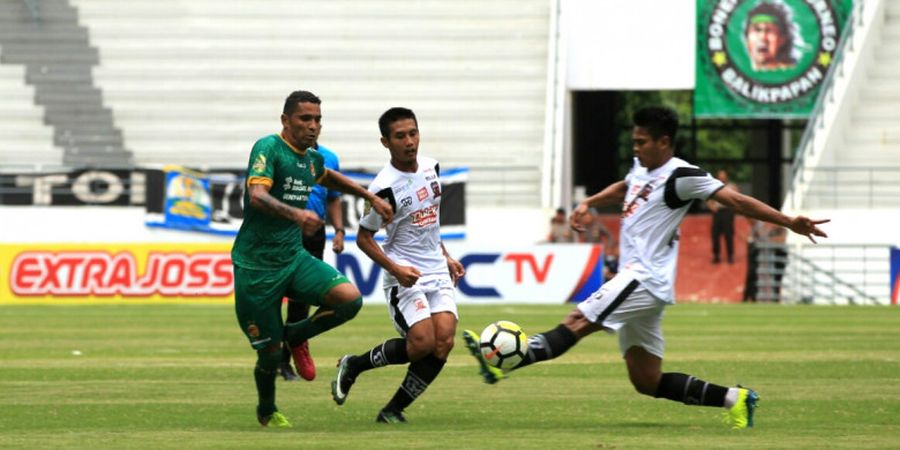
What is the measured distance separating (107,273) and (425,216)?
2171cm

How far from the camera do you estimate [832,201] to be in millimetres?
36469

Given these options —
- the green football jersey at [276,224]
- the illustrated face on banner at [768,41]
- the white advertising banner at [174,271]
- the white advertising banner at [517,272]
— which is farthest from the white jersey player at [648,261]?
the illustrated face on banner at [768,41]

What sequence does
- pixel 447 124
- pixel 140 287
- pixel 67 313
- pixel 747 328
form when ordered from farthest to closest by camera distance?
pixel 447 124 → pixel 140 287 → pixel 67 313 → pixel 747 328

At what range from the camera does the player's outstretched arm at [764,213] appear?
1009 centimetres

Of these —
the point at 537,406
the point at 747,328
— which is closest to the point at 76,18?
the point at 747,328

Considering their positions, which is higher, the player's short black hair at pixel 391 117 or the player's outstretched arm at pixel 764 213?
the player's short black hair at pixel 391 117

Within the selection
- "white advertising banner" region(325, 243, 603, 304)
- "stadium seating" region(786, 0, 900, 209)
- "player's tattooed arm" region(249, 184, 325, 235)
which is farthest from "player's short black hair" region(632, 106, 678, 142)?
"stadium seating" region(786, 0, 900, 209)

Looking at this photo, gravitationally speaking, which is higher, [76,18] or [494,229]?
[76,18]

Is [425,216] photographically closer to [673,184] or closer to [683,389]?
[673,184]

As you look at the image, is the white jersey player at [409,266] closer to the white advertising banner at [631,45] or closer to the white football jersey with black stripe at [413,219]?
the white football jersey with black stripe at [413,219]

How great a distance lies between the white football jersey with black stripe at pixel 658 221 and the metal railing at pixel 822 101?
2580cm

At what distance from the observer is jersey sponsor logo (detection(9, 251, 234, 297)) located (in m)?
32.1

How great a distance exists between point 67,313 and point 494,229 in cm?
1042

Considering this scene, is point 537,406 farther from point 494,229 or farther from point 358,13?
point 358,13
